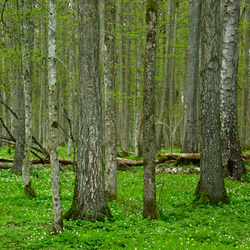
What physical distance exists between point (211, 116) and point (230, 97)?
358cm

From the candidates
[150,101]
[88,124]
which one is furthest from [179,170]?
[88,124]

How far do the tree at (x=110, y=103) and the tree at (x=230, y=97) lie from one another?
5402 millimetres

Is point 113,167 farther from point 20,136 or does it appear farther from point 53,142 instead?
point 20,136

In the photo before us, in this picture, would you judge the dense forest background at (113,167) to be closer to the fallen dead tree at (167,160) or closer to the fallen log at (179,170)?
the fallen log at (179,170)

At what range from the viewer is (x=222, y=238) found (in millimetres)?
6957

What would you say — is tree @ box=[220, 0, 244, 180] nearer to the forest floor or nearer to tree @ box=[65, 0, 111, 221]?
the forest floor

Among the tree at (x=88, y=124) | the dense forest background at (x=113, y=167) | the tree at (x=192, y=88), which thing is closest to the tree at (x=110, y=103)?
the dense forest background at (x=113, y=167)

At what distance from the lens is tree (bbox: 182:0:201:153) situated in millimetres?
17609

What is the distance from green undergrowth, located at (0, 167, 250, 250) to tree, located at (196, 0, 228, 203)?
603mm

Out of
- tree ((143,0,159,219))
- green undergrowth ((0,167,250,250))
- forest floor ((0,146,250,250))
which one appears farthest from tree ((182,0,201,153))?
tree ((143,0,159,219))

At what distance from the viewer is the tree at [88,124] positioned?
320 inches

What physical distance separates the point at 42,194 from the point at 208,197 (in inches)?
256

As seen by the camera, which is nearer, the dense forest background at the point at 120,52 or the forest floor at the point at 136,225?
the forest floor at the point at 136,225

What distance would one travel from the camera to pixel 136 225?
25.8 ft
